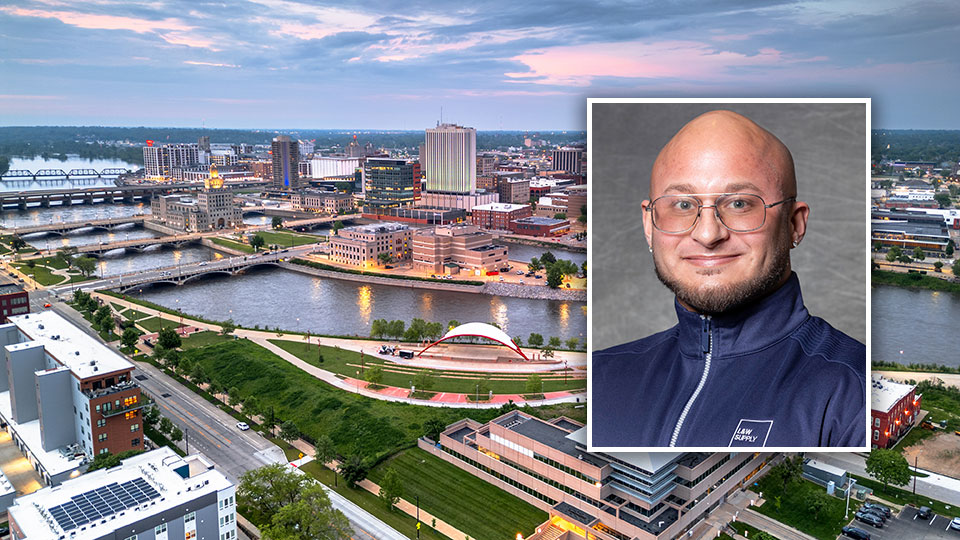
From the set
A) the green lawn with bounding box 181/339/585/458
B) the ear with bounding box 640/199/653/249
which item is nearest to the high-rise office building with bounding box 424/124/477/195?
the green lawn with bounding box 181/339/585/458

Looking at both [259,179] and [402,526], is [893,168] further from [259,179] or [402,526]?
[259,179]

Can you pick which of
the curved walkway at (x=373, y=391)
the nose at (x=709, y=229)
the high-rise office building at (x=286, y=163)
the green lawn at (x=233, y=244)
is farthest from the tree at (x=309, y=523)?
the high-rise office building at (x=286, y=163)

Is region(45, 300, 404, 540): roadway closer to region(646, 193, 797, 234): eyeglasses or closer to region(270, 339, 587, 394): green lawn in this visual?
region(270, 339, 587, 394): green lawn

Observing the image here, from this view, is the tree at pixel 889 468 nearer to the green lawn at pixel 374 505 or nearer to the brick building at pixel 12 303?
the green lawn at pixel 374 505

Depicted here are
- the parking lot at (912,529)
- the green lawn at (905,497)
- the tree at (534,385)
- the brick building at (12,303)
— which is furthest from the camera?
the brick building at (12,303)

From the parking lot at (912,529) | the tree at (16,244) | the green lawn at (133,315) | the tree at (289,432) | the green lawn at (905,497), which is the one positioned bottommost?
the parking lot at (912,529)
